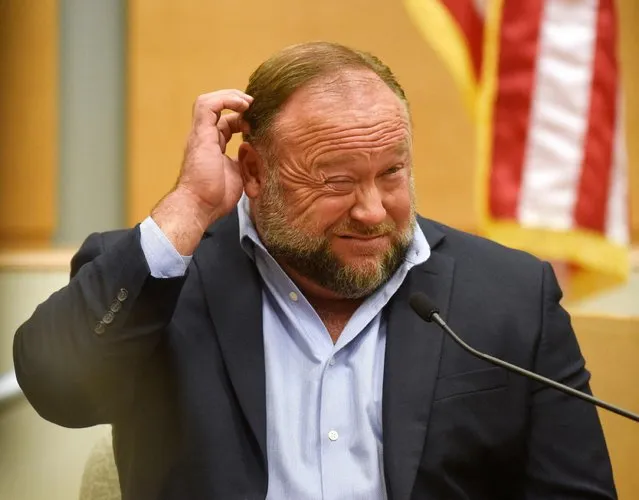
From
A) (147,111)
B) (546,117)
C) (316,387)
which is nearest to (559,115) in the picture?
(546,117)

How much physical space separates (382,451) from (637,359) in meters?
0.67

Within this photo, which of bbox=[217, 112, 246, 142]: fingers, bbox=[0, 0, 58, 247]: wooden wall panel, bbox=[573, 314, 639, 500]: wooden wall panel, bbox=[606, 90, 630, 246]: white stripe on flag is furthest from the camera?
bbox=[606, 90, 630, 246]: white stripe on flag

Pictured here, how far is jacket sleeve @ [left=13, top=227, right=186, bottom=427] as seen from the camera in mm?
1194

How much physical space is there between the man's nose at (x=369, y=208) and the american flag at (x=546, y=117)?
1.03 meters

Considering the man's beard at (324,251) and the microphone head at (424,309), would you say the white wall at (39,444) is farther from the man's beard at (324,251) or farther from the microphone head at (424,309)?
the microphone head at (424,309)

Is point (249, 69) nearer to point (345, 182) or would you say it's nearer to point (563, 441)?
point (345, 182)

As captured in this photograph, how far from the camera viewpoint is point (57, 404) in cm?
124

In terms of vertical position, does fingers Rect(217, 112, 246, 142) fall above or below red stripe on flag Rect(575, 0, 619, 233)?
above

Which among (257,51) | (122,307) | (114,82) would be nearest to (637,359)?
(122,307)

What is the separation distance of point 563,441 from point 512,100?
47.0 inches

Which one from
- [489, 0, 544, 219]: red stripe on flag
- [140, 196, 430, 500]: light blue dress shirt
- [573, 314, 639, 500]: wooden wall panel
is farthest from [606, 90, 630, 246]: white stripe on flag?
[140, 196, 430, 500]: light blue dress shirt

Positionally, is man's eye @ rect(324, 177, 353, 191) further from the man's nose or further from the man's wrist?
the man's wrist

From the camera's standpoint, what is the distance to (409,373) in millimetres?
1301

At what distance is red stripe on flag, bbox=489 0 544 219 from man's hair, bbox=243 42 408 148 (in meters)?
0.98
